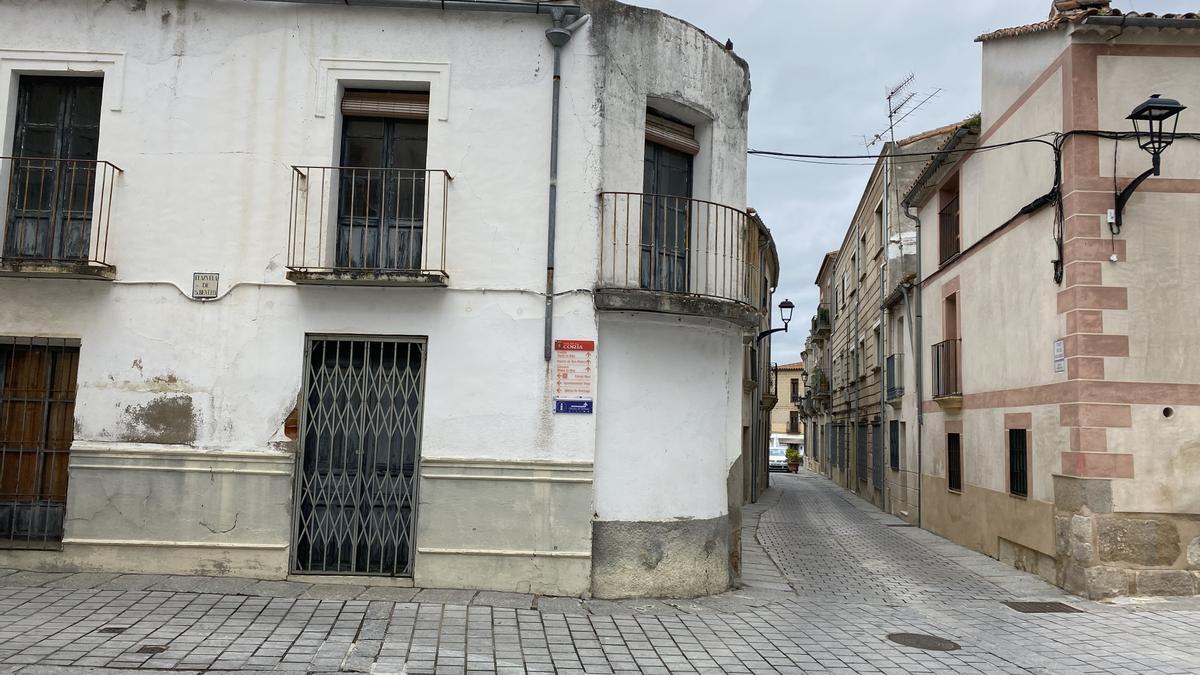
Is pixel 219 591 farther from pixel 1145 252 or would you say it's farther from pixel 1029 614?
pixel 1145 252

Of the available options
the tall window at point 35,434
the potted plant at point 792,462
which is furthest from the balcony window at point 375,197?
the potted plant at point 792,462

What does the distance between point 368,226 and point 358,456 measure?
2276 mm

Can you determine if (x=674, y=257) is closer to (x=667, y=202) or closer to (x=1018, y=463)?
(x=667, y=202)

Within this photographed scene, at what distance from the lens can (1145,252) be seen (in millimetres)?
9391

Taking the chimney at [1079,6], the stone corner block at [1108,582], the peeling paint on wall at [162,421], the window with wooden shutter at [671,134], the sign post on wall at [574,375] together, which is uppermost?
the chimney at [1079,6]

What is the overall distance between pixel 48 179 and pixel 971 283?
479 inches

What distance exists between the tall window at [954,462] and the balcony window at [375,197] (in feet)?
32.3

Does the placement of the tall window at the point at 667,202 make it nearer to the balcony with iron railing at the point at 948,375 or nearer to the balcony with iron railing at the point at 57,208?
the balcony with iron railing at the point at 57,208

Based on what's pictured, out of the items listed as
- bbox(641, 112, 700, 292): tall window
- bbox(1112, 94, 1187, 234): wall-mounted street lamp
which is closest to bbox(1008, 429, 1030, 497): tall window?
bbox(1112, 94, 1187, 234): wall-mounted street lamp

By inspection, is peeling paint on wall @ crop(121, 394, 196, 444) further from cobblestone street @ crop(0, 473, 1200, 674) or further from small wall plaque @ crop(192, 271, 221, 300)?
cobblestone street @ crop(0, 473, 1200, 674)

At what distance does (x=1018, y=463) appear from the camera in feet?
36.8

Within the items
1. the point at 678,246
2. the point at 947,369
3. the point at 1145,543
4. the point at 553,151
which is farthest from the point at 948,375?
the point at 553,151

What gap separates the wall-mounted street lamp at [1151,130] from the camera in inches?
332

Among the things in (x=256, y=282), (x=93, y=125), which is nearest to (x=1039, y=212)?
(x=256, y=282)
